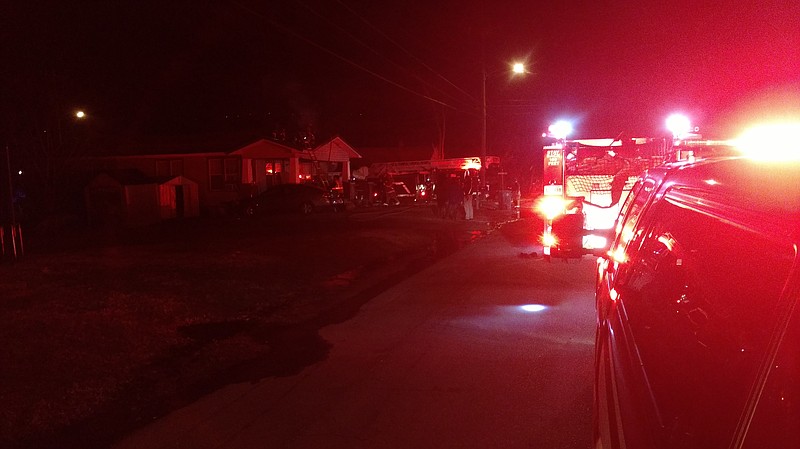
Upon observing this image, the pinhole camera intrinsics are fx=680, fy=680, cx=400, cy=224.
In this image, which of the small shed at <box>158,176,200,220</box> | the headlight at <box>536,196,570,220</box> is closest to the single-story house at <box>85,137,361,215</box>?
the small shed at <box>158,176,200,220</box>

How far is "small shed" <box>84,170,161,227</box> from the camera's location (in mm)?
24406

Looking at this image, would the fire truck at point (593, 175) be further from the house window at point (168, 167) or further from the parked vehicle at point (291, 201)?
the house window at point (168, 167)

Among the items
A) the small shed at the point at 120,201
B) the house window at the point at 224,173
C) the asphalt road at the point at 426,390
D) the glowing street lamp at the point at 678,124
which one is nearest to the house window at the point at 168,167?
→ the house window at the point at 224,173

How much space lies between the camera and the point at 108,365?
21.9ft

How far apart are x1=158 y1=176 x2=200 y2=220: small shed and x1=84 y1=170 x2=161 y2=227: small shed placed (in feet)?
1.52

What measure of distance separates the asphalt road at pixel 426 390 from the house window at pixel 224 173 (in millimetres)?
23712

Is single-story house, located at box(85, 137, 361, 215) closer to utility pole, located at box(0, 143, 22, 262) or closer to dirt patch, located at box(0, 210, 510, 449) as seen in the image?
dirt patch, located at box(0, 210, 510, 449)

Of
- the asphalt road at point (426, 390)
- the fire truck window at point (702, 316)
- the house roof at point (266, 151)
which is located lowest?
the asphalt road at point (426, 390)

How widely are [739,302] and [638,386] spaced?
43cm

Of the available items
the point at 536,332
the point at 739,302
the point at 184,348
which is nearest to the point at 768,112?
the point at 536,332

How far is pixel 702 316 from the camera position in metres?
2.21

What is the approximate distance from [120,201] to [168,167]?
7.82 m

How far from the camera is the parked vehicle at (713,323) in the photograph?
4.41 ft

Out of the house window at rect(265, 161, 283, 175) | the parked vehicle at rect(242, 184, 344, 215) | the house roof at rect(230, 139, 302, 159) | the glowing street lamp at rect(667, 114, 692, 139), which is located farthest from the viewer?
the house window at rect(265, 161, 283, 175)
